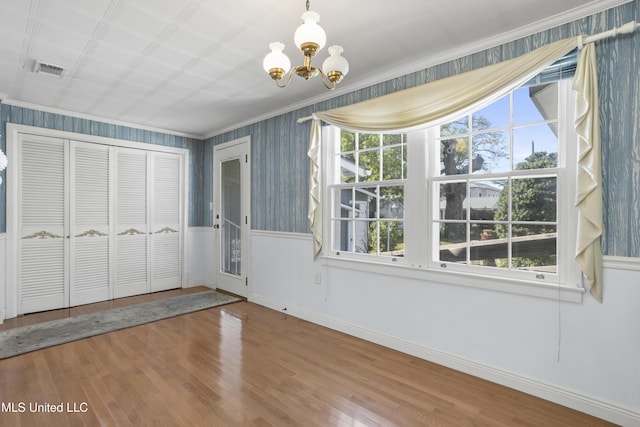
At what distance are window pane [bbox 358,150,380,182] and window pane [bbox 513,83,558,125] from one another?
1210 mm

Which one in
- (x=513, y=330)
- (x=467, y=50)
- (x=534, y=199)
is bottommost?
(x=513, y=330)

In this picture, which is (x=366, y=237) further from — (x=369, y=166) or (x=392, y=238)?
(x=369, y=166)

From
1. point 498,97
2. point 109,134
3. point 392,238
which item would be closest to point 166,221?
point 109,134

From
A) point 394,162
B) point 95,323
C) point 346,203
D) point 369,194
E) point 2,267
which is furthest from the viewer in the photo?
point 2,267

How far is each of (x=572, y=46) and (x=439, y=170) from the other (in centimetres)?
116

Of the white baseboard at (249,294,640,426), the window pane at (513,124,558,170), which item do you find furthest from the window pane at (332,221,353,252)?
the window pane at (513,124,558,170)

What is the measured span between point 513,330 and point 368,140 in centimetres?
206

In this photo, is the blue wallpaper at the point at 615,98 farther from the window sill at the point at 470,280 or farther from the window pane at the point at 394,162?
the window pane at the point at 394,162

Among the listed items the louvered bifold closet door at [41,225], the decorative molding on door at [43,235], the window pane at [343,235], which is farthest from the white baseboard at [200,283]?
the window pane at [343,235]

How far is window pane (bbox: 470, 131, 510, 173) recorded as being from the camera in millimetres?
2459

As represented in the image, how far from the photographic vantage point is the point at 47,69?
2.97 m

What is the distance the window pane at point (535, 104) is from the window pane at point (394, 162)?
3.05ft

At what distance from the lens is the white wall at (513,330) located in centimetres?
195

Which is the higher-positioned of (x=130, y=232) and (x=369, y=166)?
(x=369, y=166)
